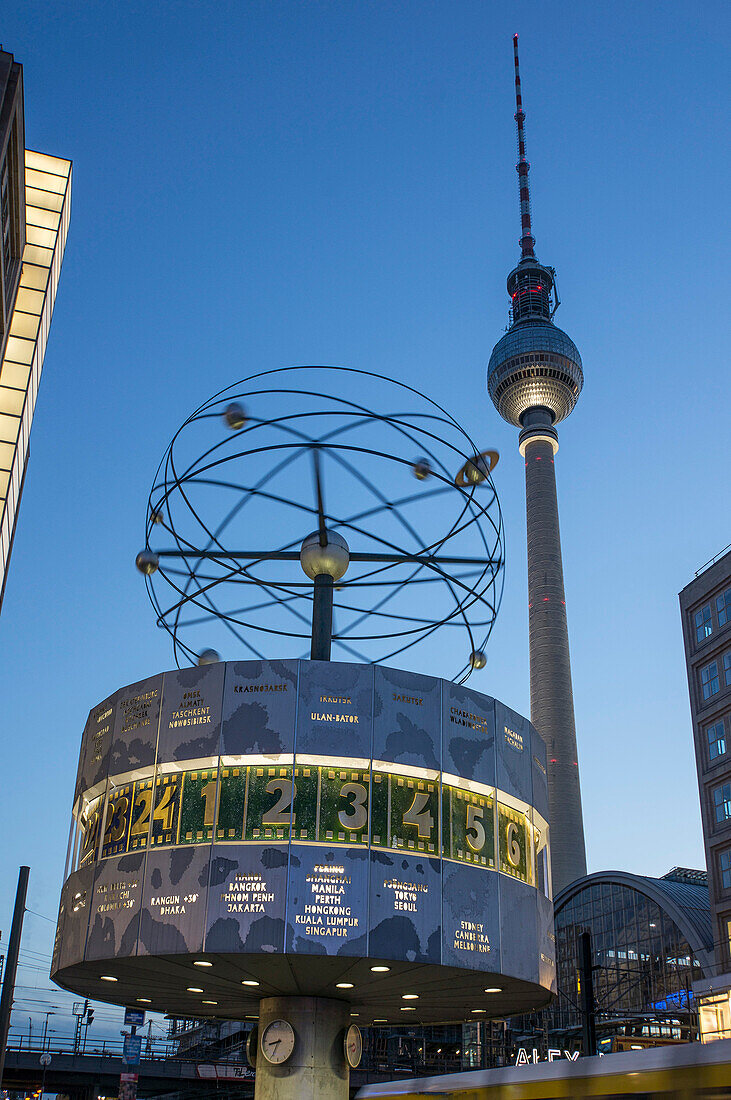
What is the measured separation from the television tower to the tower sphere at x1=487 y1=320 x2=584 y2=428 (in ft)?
0.52

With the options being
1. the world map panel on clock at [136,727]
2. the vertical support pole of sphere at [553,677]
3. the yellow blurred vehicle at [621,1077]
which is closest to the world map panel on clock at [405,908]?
the yellow blurred vehicle at [621,1077]

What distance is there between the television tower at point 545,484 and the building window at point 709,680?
59.1 metres

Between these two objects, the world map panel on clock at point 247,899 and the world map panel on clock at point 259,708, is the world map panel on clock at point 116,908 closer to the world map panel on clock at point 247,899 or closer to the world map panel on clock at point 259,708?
the world map panel on clock at point 247,899

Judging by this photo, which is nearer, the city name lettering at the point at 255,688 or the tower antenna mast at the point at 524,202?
the city name lettering at the point at 255,688

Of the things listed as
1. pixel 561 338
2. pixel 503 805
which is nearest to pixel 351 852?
pixel 503 805

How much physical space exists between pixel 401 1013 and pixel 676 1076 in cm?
1605

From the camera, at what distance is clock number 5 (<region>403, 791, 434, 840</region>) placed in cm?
2286

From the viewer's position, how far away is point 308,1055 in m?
24.2

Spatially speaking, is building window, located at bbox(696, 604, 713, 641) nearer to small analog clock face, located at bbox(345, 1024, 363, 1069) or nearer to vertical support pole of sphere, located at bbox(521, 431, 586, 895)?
small analog clock face, located at bbox(345, 1024, 363, 1069)

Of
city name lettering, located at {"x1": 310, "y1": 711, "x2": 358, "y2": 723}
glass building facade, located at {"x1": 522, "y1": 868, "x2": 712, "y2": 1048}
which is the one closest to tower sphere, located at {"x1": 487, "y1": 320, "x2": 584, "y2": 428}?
glass building facade, located at {"x1": 522, "y1": 868, "x2": 712, "y2": 1048}

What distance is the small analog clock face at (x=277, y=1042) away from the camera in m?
24.0

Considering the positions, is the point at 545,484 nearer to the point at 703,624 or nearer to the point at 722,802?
the point at 703,624

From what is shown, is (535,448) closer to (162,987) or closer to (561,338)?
(561,338)

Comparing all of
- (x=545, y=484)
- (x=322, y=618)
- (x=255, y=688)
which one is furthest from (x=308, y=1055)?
(x=545, y=484)
